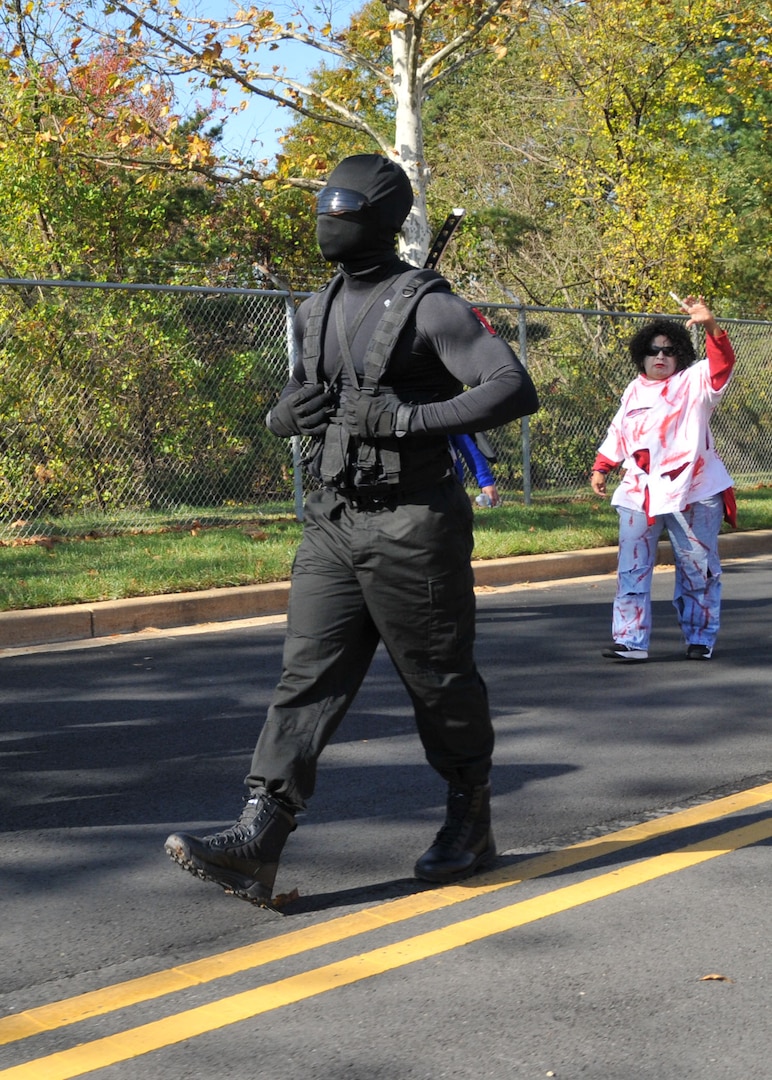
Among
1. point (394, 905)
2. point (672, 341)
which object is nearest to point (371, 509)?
point (394, 905)

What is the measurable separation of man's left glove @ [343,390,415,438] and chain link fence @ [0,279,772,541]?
7.86 meters

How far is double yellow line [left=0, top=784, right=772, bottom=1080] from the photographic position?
115 inches

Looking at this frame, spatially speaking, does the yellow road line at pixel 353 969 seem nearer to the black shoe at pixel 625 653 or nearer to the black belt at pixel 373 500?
the black belt at pixel 373 500

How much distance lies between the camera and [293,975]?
3254 millimetres

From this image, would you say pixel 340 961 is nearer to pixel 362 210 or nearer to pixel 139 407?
pixel 362 210

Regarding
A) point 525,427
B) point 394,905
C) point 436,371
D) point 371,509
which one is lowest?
point 394,905

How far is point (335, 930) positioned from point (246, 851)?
30 cm

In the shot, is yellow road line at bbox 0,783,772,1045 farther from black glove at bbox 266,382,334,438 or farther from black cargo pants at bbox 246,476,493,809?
black glove at bbox 266,382,334,438

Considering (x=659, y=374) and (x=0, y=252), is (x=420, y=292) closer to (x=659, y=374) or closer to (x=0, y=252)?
(x=659, y=374)

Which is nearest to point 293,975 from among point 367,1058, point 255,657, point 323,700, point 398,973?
point 398,973

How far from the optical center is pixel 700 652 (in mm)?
7469

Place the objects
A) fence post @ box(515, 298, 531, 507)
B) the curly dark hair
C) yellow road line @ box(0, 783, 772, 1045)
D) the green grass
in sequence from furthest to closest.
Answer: fence post @ box(515, 298, 531, 507) < the green grass < the curly dark hair < yellow road line @ box(0, 783, 772, 1045)

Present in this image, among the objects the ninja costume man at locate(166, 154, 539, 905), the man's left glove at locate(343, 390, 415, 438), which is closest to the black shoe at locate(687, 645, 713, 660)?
the ninja costume man at locate(166, 154, 539, 905)

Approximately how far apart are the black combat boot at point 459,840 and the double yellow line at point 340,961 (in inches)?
2.1
